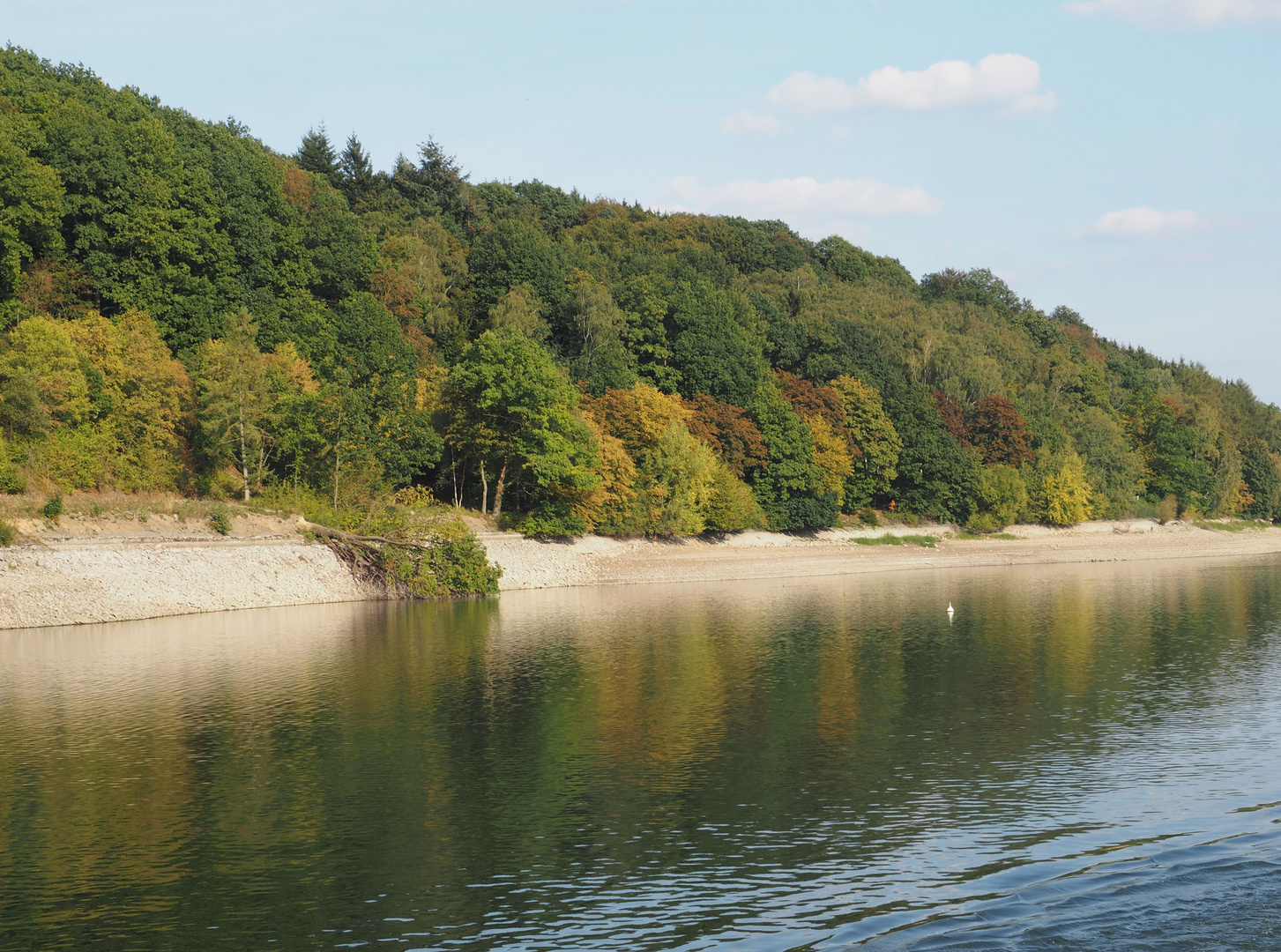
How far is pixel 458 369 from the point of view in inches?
3027

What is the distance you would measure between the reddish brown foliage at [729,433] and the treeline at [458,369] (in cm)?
27

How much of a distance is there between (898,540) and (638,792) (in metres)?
80.5

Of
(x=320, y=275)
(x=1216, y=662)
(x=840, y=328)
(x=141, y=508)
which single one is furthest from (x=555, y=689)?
(x=840, y=328)

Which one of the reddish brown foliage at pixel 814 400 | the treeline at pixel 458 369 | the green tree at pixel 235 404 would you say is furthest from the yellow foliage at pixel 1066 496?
the green tree at pixel 235 404

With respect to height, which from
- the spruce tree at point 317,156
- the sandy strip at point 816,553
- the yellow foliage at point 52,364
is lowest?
the sandy strip at point 816,553

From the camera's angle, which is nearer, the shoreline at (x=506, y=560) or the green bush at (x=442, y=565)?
the shoreline at (x=506, y=560)

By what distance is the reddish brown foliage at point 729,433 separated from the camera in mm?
93875

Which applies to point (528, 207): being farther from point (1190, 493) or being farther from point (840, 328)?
point (1190, 493)

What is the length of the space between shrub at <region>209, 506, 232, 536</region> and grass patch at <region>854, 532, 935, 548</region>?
56.0 meters

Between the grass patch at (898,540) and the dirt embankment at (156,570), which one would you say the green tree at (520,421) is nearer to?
the dirt embankment at (156,570)

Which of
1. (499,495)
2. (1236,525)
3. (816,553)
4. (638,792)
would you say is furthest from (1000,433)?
(638,792)

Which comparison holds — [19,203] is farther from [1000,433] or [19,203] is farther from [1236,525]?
[1236,525]

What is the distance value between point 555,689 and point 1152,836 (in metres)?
19.9

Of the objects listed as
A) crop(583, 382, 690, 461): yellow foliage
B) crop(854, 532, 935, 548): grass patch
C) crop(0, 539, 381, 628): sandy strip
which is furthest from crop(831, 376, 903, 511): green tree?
crop(0, 539, 381, 628): sandy strip
